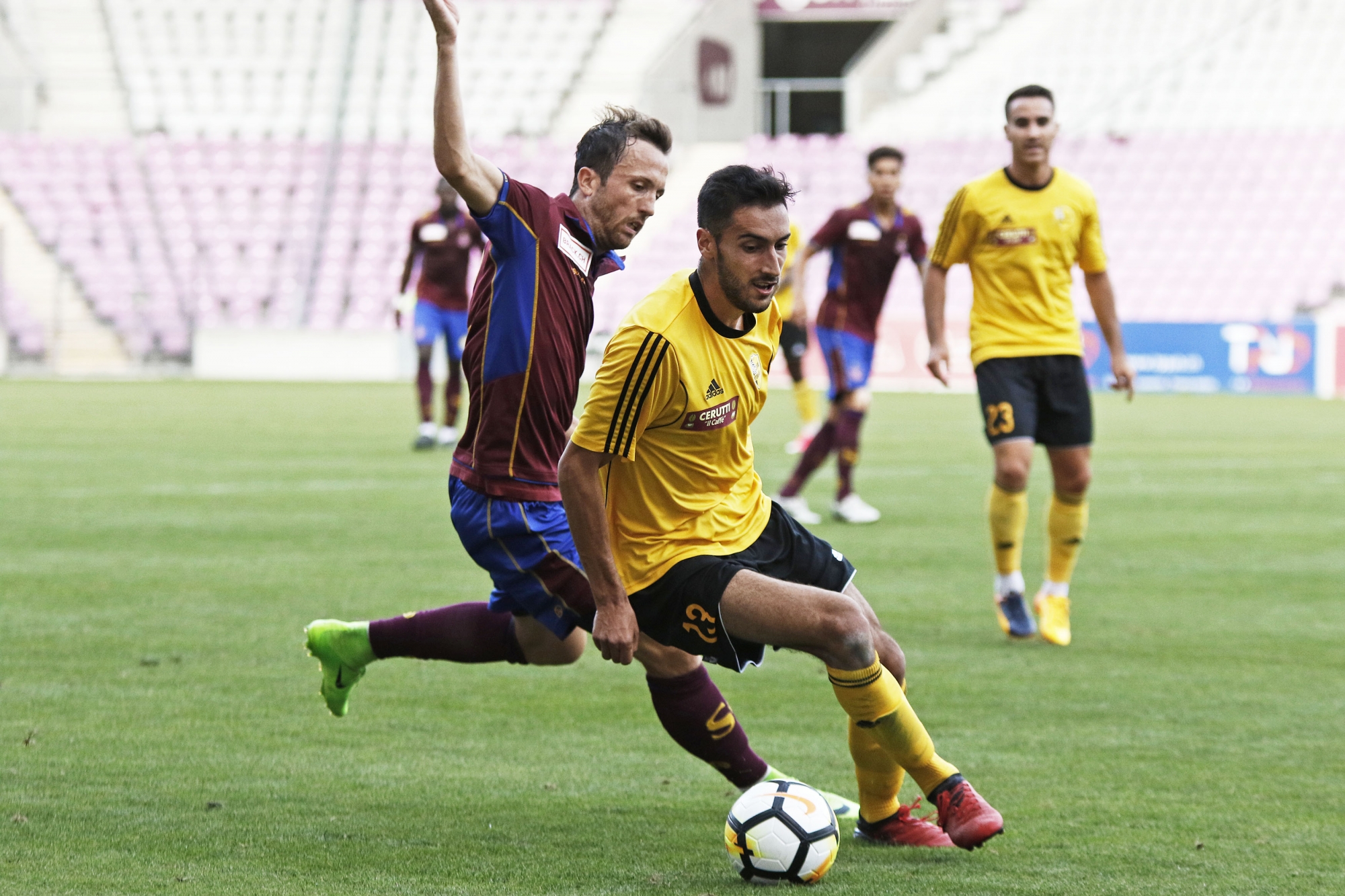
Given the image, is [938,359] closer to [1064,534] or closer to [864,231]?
[1064,534]

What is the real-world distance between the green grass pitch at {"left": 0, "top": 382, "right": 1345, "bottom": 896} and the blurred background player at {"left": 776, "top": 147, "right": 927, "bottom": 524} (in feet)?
1.83

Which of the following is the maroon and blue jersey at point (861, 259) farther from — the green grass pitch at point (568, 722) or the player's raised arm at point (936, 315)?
the player's raised arm at point (936, 315)

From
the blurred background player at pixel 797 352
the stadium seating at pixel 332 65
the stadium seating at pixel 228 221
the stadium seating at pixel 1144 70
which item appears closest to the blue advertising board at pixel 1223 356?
the stadium seating at pixel 1144 70

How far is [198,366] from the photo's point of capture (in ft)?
92.3

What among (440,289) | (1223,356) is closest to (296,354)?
(440,289)

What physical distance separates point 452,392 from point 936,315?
26.8 ft

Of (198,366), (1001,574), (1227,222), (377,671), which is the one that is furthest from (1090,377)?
(377,671)

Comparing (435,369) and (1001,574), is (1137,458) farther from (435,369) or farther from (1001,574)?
(435,369)

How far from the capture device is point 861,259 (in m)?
10.2

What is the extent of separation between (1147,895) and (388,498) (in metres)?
8.03

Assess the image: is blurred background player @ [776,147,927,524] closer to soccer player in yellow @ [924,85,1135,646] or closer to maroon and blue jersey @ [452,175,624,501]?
soccer player in yellow @ [924,85,1135,646]

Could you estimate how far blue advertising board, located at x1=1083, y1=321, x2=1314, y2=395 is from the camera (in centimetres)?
2427

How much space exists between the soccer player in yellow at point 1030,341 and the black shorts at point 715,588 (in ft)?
8.99

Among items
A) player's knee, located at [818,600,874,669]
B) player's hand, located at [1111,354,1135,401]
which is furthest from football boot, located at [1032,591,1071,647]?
player's knee, located at [818,600,874,669]
